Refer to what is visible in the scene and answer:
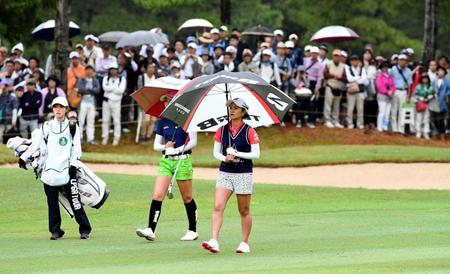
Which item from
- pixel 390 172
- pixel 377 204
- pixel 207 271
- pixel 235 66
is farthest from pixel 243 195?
pixel 235 66

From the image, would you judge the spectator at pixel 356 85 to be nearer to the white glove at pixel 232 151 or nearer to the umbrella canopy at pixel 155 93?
the umbrella canopy at pixel 155 93

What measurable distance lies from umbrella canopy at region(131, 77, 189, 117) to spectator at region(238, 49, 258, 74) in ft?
53.0

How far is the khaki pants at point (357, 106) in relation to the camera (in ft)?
120

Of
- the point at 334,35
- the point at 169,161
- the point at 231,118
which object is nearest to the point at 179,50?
the point at 334,35

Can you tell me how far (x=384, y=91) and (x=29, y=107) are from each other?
9923 mm

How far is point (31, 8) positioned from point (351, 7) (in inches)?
797

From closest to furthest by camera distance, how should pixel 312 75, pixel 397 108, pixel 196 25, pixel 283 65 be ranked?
pixel 283 65
pixel 312 75
pixel 397 108
pixel 196 25

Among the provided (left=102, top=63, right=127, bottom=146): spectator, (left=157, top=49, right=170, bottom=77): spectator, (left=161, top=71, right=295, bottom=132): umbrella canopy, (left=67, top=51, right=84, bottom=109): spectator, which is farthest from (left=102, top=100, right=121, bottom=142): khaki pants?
(left=161, top=71, right=295, bottom=132): umbrella canopy

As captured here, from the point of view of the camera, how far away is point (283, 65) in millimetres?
35188

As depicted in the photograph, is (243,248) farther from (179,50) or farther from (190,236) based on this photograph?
(179,50)

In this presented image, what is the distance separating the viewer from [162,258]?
615 inches

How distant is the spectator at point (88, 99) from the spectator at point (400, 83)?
8.40 metres

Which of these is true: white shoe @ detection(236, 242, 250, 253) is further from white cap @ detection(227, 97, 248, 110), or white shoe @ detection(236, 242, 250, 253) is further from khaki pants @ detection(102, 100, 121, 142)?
khaki pants @ detection(102, 100, 121, 142)

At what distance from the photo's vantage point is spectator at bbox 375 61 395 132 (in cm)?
3631
